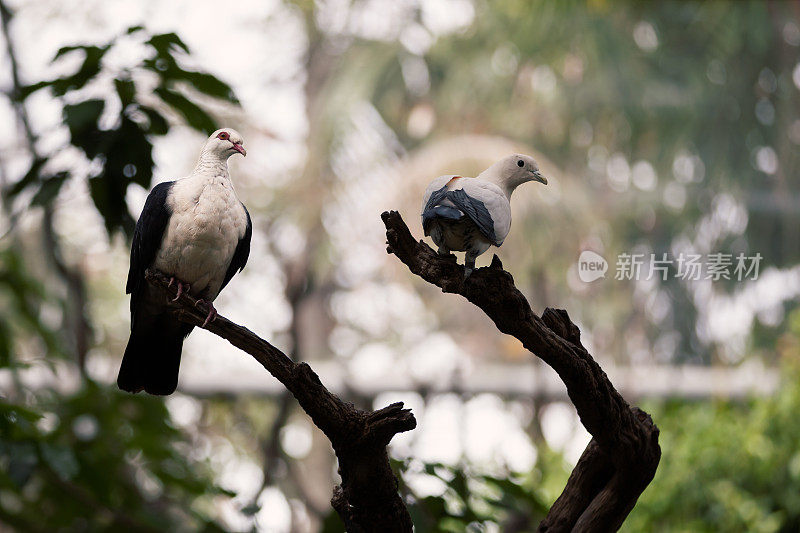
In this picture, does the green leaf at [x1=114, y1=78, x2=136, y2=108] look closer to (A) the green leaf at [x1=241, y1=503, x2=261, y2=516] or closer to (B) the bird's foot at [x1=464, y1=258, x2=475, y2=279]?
(B) the bird's foot at [x1=464, y1=258, x2=475, y2=279]

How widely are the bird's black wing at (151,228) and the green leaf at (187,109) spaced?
1.50 feet

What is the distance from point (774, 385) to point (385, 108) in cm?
282

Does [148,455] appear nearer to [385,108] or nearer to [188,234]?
[188,234]

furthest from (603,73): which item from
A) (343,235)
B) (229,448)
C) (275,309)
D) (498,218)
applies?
(498,218)

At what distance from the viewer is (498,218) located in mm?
1051

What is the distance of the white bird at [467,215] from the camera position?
3.40 feet

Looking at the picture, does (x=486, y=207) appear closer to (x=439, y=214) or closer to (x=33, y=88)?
(x=439, y=214)

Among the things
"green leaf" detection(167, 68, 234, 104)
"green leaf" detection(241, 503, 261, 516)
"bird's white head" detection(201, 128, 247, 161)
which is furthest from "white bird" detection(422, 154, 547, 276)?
"green leaf" detection(241, 503, 261, 516)

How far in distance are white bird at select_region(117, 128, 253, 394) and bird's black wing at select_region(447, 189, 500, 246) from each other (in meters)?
0.31

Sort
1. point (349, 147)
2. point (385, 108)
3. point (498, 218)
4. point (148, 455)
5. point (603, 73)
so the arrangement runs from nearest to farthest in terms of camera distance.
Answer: point (498, 218)
point (148, 455)
point (349, 147)
point (385, 108)
point (603, 73)

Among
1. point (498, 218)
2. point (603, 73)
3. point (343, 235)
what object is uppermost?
point (603, 73)

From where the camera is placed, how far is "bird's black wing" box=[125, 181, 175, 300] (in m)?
1.18

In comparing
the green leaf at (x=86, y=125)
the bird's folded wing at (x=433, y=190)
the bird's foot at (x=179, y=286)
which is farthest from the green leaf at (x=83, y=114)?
the bird's folded wing at (x=433, y=190)

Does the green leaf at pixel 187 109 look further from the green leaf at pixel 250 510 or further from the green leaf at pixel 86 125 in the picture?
the green leaf at pixel 250 510
